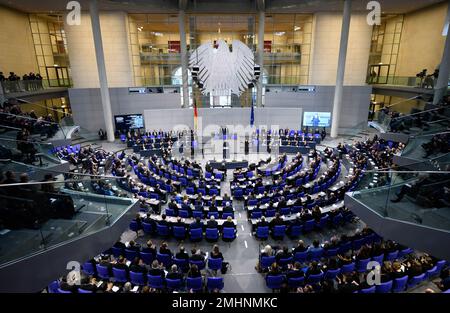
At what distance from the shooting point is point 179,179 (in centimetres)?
1577

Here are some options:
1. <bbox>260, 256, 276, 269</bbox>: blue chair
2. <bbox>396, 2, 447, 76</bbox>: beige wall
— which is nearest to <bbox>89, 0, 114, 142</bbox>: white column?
<bbox>260, 256, 276, 269</bbox>: blue chair

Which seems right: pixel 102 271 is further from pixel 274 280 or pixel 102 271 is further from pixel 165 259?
pixel 274 280

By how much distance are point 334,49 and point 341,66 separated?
215 inches

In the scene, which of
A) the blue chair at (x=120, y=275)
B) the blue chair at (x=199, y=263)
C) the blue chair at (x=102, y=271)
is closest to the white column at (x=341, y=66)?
the blue chair at (x=199, y=263)

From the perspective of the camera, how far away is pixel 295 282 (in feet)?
24.6

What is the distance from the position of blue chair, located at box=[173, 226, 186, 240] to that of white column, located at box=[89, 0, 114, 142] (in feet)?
60.0

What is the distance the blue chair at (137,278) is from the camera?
305 inches

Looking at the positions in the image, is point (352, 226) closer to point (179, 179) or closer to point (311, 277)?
point (311, 277)

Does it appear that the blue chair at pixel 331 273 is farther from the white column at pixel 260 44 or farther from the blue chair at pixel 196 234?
the white column at pixel 260 44

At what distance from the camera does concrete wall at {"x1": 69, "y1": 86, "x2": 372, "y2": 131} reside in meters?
25.5

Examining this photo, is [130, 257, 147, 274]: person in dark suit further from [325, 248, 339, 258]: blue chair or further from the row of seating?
[325, 248, 339, 258]: blue chair

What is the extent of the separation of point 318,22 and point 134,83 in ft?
67.4
